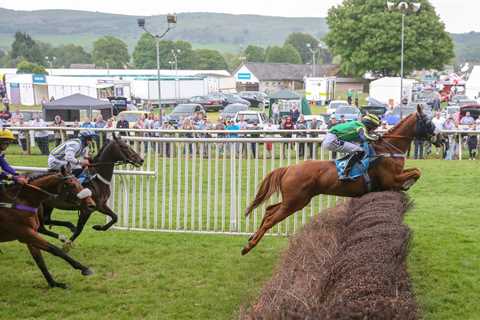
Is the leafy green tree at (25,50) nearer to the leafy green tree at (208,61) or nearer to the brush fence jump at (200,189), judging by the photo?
the leafy green tree at (208,61)

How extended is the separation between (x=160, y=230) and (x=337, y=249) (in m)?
4.93

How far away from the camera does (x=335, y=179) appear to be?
25.3ft

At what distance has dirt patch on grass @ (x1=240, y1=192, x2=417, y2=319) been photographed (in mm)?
3721

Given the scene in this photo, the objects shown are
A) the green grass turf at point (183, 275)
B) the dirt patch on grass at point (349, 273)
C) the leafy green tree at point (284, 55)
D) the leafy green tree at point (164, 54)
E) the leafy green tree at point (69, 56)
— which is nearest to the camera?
the dirt patch on grass at point (349, 273)

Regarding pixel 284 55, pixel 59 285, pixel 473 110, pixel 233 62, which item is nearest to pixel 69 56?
pixel 233 62

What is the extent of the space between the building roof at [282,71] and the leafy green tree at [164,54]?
91.3 ft

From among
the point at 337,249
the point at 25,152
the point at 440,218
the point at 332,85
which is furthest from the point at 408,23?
the point at 337,249

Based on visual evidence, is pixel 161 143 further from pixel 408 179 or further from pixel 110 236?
pixel 408 179

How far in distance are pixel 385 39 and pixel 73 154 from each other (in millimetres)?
55712

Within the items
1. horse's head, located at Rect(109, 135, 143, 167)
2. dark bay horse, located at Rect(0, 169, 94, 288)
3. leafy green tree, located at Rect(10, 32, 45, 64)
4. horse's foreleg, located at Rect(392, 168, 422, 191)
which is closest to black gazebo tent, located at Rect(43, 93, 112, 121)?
horse's head, located at Rect(109, 135, 143, 167)

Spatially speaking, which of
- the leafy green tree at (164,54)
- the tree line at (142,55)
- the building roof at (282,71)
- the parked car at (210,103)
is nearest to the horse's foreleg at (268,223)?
the parked car at (210,103)

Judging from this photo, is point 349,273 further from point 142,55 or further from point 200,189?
point 142,55

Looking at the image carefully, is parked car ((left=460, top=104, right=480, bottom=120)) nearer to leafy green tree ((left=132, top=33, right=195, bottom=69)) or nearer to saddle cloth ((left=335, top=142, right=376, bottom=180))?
saddle cloth ((left=335, top=142, right=376, bottom=180))

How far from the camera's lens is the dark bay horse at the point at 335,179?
774 centimetres
